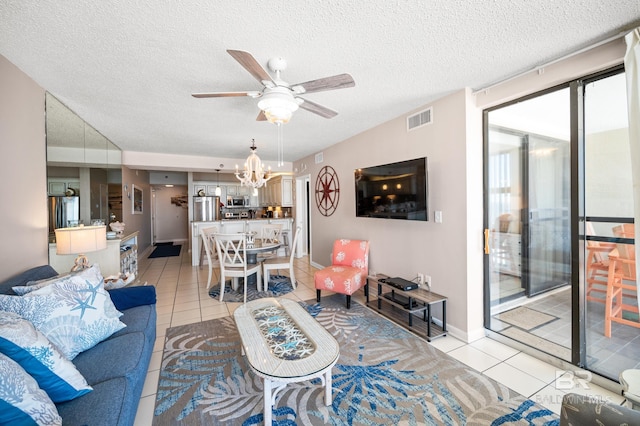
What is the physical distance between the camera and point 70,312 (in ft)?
5.28

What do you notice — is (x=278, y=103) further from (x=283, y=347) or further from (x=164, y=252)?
(x=164, y=252)

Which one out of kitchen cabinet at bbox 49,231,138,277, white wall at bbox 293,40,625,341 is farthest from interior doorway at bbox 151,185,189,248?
white wall at bbox 293,40,625,341

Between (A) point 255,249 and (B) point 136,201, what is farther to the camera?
(B) point 136,201

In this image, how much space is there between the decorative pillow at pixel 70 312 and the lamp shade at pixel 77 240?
26.0 inches

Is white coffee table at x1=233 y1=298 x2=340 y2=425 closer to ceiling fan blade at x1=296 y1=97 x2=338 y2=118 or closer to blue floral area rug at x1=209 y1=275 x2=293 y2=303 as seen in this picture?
blue floral area rug at x1=209 y1=275 x2=293 y2=303

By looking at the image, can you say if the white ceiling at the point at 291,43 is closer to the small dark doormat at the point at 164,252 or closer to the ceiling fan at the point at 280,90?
the ceiling fan at the point at 280,90

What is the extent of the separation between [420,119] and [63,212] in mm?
4152

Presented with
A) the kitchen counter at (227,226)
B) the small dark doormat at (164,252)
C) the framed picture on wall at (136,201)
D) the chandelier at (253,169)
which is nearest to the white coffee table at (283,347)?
the chandelier at (253,169)

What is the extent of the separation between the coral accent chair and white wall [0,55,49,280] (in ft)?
9.46

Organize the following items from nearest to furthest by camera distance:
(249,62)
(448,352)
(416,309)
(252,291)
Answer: (249,62), (448,352), (416,309), (252,291)

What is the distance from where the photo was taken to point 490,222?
2758mm

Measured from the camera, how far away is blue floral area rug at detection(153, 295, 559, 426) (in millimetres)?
1707

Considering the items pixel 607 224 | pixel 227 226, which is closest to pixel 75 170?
pixel 227 226

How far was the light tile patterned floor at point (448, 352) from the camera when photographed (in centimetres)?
192
